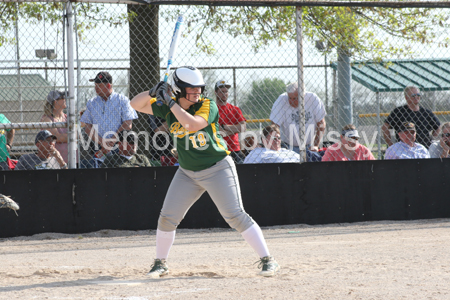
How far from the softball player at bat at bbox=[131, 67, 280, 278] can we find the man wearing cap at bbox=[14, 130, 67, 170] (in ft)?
10.2

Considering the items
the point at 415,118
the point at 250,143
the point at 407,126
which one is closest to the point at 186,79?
the point at 250,143

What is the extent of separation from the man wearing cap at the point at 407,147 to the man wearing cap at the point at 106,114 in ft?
12.7

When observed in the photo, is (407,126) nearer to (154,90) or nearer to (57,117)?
(154,90)

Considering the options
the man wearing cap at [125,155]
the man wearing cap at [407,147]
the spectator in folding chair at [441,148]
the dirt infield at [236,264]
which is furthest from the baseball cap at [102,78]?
the spectator in folding chair at [441,148]

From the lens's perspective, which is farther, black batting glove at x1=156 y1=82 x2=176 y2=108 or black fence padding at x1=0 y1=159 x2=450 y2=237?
black fence padding at x1=0 y1=159 x2=450 y2=237

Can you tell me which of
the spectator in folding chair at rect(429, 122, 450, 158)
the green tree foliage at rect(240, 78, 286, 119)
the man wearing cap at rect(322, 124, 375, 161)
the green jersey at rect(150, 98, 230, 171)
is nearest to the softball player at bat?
the green jersey at rect(150, 98, 230, 171)

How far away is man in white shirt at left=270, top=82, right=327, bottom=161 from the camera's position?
24.8ft

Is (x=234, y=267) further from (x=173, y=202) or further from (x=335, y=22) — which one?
(x=335, y=22)

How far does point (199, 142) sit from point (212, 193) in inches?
17.6

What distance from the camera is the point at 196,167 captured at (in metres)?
4.27

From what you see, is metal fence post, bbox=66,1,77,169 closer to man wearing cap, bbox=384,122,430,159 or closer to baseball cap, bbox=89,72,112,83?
baseball cap, bbox=89,72,112,83

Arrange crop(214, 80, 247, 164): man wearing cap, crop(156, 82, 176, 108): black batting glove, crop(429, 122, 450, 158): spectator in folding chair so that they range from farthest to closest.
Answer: crop(429, 122, 450, 158): spectator in folding chair
crop(214, 80, 247, 164): man wearing cap
crop(156, 82, 176, 108): black batting glove

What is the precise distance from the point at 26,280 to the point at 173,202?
4.41ft

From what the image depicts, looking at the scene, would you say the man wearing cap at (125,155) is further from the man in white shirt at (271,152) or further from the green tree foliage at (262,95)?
the green tree foliage at (262,95)
